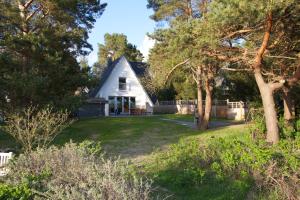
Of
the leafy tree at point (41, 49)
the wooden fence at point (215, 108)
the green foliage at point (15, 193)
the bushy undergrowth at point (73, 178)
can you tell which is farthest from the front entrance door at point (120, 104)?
the green foliage at point (15, 193)

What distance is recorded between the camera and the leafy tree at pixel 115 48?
76000 millimetres

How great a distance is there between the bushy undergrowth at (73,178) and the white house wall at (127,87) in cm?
3677

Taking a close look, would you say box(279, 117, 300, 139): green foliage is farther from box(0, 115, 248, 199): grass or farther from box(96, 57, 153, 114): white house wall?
box(96, 57, 153, 114): white house wall

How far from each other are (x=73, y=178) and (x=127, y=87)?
3986 centimetres

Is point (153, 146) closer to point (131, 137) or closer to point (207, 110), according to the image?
point (131, 137)

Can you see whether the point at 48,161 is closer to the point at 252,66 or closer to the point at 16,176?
the point at 16,176

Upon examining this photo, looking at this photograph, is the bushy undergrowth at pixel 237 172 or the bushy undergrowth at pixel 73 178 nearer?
the bushy undergrowth at pixel 73 178

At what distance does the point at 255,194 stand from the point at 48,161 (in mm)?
4253

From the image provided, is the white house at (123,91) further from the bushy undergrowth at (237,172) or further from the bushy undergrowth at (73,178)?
the bushy undergrowth at (73,178)

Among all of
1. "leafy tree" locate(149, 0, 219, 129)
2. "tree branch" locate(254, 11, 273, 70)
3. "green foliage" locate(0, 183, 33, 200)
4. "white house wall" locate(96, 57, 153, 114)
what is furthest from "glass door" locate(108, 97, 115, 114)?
"green foliage" locate(0, 183, 33, 200)

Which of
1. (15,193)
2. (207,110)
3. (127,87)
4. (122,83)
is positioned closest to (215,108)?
(127,87)

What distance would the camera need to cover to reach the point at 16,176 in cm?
727

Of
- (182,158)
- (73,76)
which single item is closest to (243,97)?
(73,76)

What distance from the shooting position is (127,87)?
4631cm
